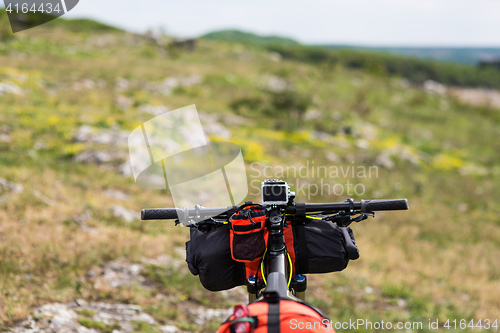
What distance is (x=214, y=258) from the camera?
2107 millimetres

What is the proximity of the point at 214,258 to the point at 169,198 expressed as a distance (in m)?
7.06

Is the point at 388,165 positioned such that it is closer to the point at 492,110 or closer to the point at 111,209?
the point at 111,209

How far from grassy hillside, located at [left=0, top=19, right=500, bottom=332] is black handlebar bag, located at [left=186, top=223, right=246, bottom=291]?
2.36 metres

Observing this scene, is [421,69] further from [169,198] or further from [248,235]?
[248,235]

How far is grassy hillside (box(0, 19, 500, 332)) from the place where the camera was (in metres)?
5.18

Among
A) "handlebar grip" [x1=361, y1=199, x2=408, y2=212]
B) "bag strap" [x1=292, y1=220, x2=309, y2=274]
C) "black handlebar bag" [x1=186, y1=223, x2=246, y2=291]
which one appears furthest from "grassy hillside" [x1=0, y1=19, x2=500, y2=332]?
"handlebar grip" [x1=361, y1=199, x2=408, y2=212]

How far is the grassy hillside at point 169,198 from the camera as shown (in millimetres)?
5184

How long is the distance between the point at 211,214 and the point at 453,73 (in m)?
107

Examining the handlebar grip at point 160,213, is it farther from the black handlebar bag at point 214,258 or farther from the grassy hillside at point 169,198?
the grassy hillside at point 169,198

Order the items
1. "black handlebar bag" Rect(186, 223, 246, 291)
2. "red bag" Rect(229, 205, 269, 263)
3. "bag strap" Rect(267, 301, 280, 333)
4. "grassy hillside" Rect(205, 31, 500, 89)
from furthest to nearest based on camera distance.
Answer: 1. "grassy hillside" Rect(205, 31, 500, 89)
2. "black handlebar bag" Rect(186, 223, 246, 291)
3. "red bag" Rect(229, 205, 269, 263)
4. "bag strap" Rect(267, 301, 280, 333)

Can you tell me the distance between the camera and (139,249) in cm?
590

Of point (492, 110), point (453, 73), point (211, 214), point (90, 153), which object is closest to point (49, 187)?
point (90, 153)

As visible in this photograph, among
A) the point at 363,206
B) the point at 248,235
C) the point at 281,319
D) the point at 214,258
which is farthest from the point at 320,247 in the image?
the point at 281,319

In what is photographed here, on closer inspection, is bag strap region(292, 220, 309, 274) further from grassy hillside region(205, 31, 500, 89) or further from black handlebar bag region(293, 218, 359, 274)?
grassy hillside region(205, 31, 500, 89)
